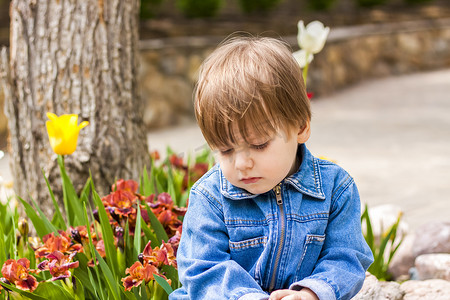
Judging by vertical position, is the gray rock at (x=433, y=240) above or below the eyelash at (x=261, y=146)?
below

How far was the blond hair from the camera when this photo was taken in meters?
1.34

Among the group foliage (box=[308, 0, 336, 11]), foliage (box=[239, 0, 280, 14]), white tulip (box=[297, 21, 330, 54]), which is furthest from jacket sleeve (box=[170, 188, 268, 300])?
foliage (box=[308, 0, 336, 11])

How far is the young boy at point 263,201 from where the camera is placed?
1359 millimetres

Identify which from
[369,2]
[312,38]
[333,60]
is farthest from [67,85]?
[369,2]

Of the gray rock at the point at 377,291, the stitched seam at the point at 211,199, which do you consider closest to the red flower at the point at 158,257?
the stitched seam at the point at 211,199

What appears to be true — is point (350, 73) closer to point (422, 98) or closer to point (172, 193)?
point (422, 98)

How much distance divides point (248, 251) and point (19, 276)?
0.64 metres

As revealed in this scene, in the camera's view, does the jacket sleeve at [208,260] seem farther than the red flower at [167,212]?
No

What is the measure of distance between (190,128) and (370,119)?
217 cm

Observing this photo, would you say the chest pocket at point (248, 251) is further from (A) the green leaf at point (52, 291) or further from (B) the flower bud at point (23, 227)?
(B) the flower bud at point (23, 227)

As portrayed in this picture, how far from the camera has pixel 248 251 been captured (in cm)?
148

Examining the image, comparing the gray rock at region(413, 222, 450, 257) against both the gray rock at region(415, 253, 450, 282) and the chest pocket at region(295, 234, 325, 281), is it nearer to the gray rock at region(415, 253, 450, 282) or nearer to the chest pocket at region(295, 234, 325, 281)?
the gray rock at region(415, 253, 450, 282)

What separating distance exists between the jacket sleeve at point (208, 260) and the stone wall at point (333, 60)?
4.63 m

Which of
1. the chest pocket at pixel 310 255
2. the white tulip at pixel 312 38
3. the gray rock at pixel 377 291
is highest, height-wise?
the white tulip at pixel 312 38
